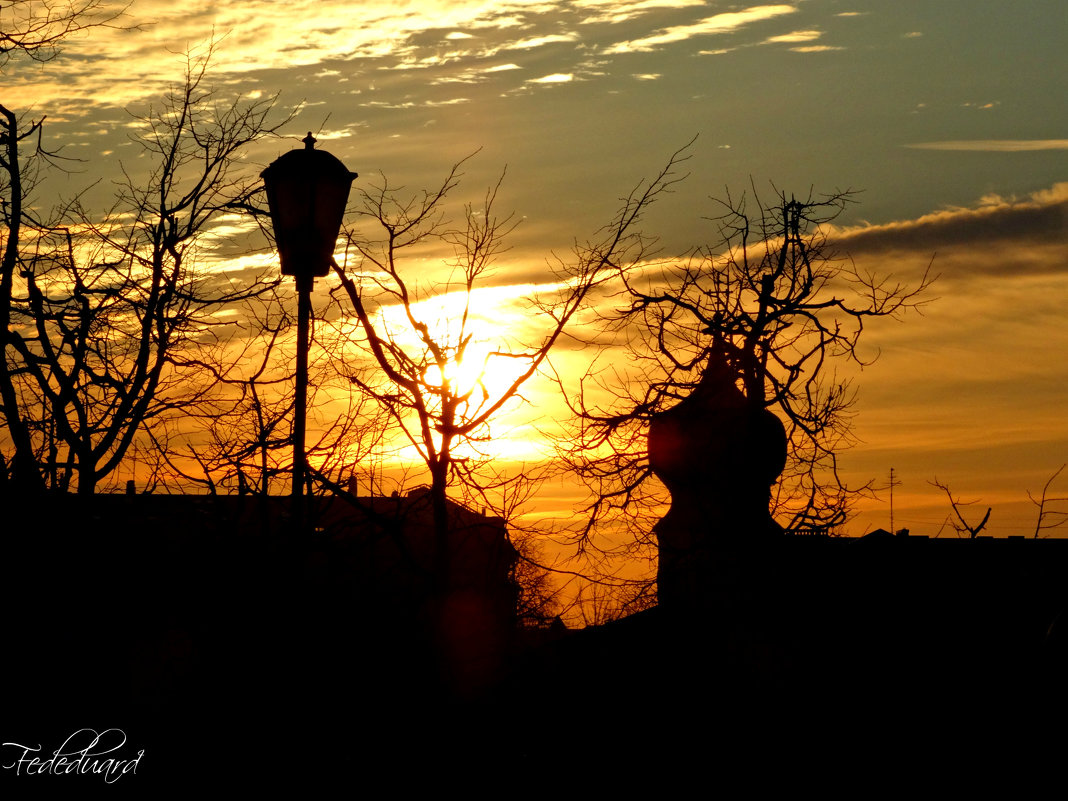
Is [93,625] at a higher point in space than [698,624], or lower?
higher

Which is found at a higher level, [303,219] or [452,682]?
[303,219]

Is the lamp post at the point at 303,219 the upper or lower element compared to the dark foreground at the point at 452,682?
upper

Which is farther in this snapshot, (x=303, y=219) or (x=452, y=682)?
(x=452, y=682)

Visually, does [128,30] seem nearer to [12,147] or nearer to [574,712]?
[12,147]

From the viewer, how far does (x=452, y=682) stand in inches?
520

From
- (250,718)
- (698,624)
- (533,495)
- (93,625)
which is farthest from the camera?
(698,624)

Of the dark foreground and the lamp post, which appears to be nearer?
the lamp post

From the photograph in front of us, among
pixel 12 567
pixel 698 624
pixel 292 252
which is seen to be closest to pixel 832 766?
pixel 698 624

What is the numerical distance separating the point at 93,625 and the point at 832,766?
883cm

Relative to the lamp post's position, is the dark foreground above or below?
below

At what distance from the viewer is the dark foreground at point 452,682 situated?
1101cm

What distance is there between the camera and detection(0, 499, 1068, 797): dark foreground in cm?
1101

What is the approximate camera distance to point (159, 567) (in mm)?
17141

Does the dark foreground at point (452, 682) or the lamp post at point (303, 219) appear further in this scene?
the dark foreground at point (452, 682)
